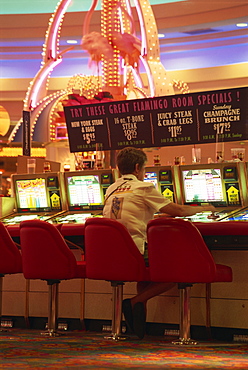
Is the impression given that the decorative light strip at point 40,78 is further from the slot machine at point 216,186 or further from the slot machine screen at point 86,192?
the slot machine at point 216,186

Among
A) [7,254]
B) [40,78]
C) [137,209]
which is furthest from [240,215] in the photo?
[40,78]

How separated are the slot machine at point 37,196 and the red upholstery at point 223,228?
208cm

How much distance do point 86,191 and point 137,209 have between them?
1710 millimetres

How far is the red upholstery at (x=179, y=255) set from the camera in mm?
4156

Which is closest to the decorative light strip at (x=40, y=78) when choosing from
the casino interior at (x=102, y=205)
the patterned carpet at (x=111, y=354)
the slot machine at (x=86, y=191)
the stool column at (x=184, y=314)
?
the casino interior at (x=102, y=205)

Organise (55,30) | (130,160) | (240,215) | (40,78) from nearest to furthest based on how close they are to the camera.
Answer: (130,160), (240,215), (55,30), (40,78)

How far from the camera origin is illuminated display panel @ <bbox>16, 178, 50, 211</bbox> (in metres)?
6.51

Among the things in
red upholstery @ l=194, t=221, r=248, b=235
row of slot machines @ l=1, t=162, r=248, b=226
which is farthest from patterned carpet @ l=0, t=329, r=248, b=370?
row of slot machines @ l=1, t=162, r=248, b=226

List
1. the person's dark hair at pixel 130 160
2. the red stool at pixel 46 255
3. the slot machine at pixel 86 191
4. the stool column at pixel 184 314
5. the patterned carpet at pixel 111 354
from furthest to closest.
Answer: the slot machine at pixel 86 191 → the person's dark hair at pixel 130 160 → the red stool at pixel 46 255 → the stool column at pixel 184 314 → the patterned carpet at pixel 111 354

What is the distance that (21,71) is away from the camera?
55.6ft

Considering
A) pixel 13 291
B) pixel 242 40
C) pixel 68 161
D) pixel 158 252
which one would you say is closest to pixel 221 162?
pixel 158 252

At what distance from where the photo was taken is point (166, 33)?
51.6 ft

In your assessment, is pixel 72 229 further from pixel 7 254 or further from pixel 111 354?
pixel 111 354

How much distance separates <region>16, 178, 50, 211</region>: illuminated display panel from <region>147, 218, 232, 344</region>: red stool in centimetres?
239
